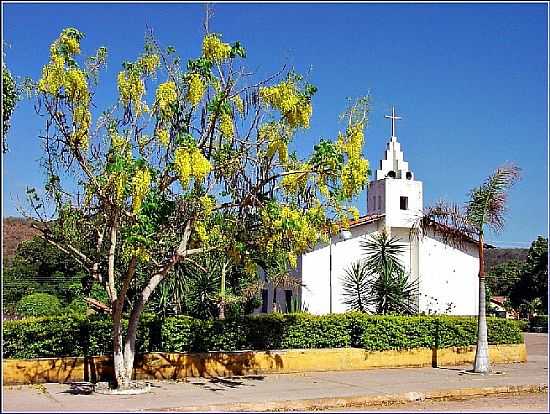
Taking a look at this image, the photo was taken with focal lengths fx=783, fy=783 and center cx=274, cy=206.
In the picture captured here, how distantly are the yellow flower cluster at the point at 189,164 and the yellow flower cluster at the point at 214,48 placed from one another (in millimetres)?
1734

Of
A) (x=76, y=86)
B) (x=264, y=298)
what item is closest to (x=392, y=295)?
(x=76, y=86)

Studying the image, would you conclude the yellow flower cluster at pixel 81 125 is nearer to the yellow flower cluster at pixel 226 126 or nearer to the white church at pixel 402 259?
the yellow flower cluster at pixel 226 126

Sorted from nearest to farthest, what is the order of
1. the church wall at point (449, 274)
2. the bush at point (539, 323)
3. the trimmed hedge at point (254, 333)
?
the trimmed hedge at point (254, 333), the church wall at point (449, 274), the bush at point (539, 323)

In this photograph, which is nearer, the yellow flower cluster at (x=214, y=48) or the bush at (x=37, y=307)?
the yellow flower cluster at (x=214, y=48)

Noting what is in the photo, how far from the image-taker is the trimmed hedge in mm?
14844

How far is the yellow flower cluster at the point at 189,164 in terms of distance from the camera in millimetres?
12367

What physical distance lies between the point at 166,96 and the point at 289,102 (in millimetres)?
2070

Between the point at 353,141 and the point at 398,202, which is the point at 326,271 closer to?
the point at 398,202

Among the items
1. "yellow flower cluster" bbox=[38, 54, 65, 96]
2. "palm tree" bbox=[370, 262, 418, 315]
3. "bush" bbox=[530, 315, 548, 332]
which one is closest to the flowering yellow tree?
"yellow flower cluster" bbox=[38, 54, 65, 96]

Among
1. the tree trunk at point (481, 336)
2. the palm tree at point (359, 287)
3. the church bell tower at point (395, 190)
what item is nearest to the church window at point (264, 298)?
the church bell tower at point (395, 190)

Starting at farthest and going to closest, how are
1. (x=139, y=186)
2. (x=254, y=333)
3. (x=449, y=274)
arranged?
1. (x=449, y=274)
2. (x=254, y=333)
3. (x=139, y=186)

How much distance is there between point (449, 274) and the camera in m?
33.5

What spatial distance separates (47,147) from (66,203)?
1.06m

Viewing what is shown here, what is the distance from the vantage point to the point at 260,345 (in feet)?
55.2
